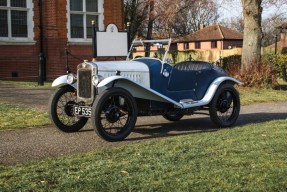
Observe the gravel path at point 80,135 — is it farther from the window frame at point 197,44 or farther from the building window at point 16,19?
the window frame at point 197,44

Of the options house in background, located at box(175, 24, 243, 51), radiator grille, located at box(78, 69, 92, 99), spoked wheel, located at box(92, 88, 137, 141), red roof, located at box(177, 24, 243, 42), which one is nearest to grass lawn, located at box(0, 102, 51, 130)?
radiator grille, located at box(78, 69, 92, 99)

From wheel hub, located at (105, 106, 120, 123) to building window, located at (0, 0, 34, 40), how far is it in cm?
1308

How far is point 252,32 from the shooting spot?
17500 mm

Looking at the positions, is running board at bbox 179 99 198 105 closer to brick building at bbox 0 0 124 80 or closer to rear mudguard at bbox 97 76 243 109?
rear mudguard at bbox 97 76 243 109

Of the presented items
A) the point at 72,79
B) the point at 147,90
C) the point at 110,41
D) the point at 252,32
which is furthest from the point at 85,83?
the point at 252,32

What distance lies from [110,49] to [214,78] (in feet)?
17.9

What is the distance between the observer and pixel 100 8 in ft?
71.8

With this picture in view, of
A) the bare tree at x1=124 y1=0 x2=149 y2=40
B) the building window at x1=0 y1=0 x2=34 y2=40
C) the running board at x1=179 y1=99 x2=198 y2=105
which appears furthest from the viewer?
the bare tree at x1=124 y1=0 x2=149 y2=40

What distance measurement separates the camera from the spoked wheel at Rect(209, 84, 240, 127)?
28.3ft

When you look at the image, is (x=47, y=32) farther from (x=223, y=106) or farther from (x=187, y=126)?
(x=223, y=106)

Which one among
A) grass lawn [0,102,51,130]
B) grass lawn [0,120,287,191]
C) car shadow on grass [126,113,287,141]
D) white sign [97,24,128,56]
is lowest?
car shadow on grass [126,113,287,141]

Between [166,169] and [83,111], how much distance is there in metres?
2.65

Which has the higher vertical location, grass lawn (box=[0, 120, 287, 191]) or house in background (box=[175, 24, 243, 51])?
house in background (box=[175, 24, 243, 51])

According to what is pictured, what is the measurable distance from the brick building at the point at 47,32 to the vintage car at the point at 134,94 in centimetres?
1119
